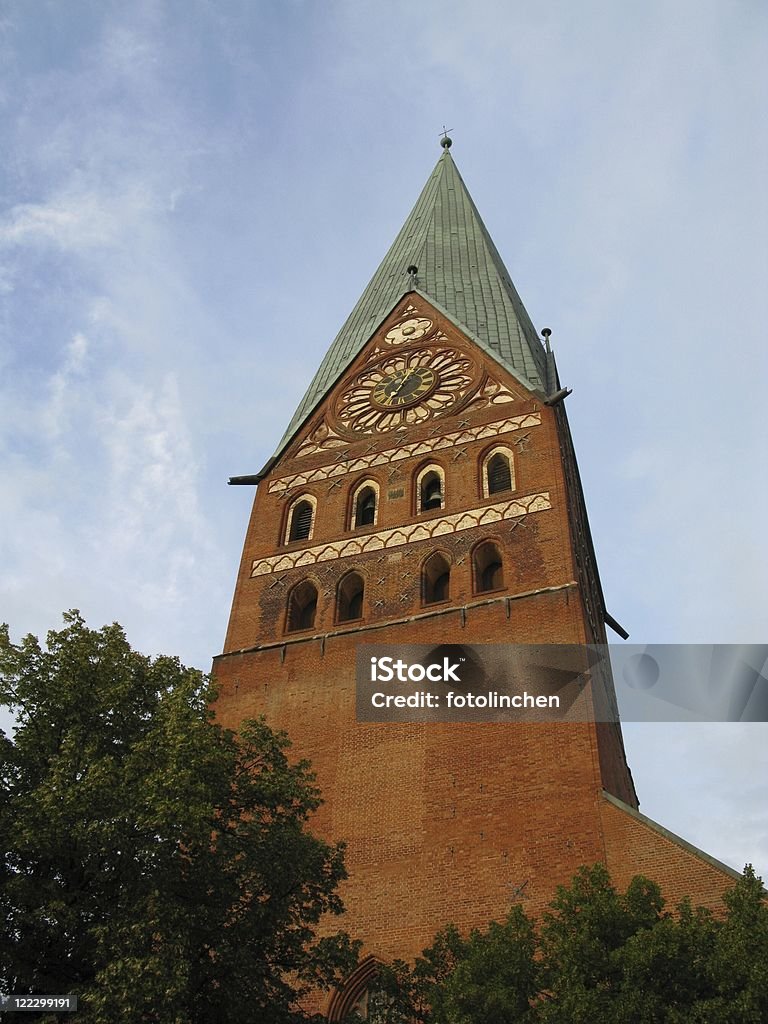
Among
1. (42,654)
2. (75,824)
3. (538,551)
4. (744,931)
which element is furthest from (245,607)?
(744,931)

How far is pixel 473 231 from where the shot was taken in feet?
108

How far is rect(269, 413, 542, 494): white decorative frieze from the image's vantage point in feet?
71.7

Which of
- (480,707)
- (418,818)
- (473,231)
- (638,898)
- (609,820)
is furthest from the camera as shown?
(473,231)

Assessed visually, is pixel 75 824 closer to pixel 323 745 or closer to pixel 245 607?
pixel 323 745

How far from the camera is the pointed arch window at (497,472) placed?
20484 mm

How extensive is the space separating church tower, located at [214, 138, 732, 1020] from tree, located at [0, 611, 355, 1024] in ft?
12.7

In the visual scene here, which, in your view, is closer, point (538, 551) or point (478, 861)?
point (478, 861)

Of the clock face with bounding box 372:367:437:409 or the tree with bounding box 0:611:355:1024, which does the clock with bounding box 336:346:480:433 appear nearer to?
the clock face with bounding box 372:367:437:409

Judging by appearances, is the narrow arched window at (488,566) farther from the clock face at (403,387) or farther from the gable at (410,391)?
the clock face at (403,387)

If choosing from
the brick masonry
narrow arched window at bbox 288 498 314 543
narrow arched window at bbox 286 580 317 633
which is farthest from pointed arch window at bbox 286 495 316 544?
narrow arched window at bbox 286 580 317 633

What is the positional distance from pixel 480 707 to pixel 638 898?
5.91m

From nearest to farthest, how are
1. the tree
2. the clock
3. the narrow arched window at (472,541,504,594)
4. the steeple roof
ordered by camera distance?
1. the tree
2. the narrow arched window at (472,541,504,594)
3. the clock
4. the steeple roof

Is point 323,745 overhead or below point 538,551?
below

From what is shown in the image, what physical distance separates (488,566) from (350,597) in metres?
2.76
